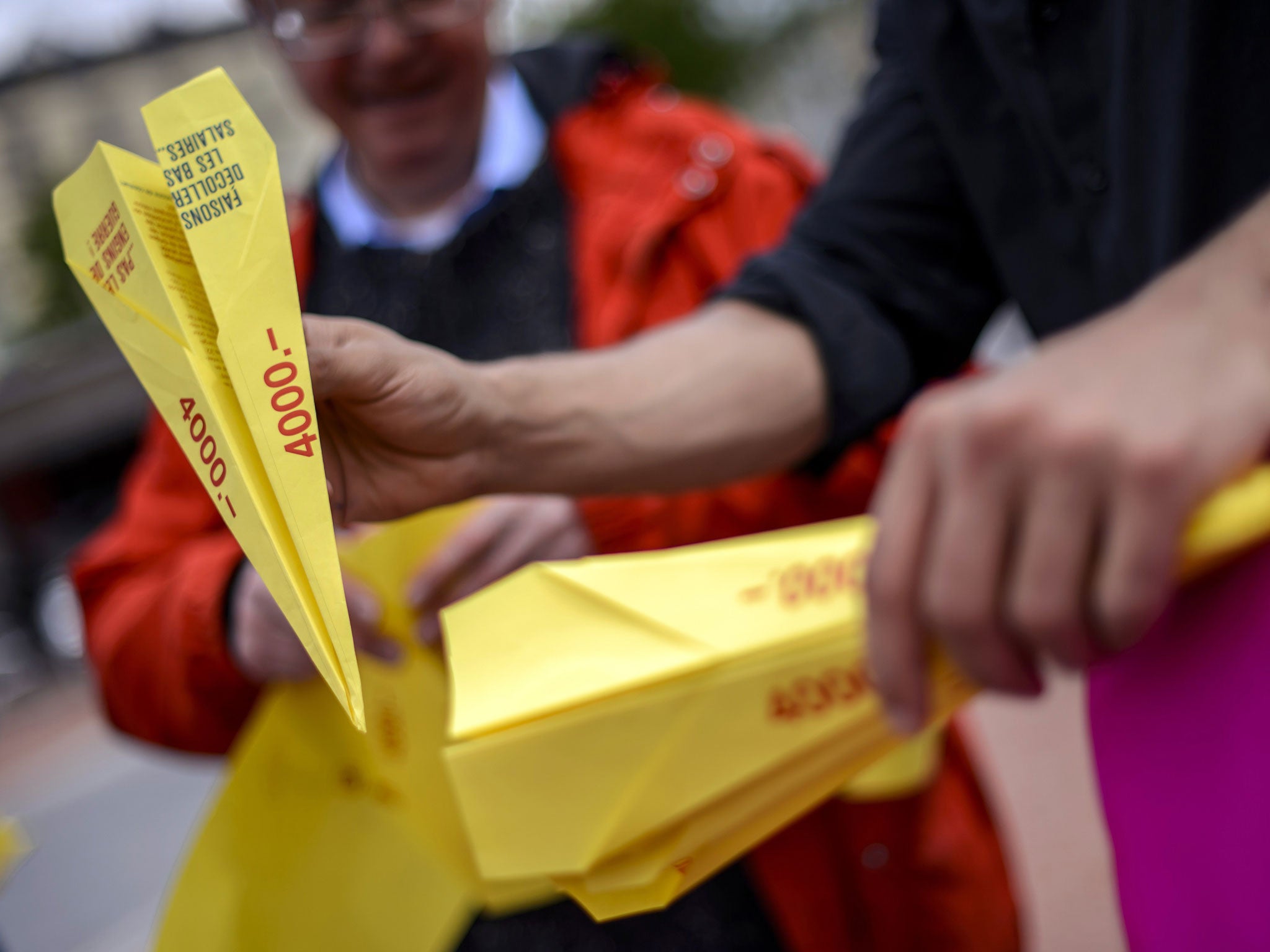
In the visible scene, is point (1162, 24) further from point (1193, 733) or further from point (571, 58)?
point (571, 58)

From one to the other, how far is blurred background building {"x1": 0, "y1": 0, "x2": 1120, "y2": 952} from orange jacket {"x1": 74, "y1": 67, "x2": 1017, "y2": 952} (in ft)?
0.70

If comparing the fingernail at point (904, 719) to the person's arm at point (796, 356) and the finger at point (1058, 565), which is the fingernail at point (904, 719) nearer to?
the finger at point (1058, 565)

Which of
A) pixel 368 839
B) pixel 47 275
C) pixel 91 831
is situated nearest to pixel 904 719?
pixel 368 839

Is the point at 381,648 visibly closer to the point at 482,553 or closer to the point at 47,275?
the point at 482,553

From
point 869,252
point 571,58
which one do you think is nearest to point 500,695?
point 869,252

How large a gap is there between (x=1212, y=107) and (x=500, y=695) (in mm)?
614

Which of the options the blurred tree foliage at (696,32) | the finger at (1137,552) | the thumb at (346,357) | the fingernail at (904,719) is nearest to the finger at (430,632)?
the thumb at (346,357)

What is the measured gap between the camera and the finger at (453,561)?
916 mm

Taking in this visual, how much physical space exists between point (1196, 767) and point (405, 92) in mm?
1286

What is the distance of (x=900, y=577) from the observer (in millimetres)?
513

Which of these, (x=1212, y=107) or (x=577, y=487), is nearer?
(x=1212, y=107)

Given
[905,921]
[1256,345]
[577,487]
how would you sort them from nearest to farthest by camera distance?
1. [1256,345]
2. [577,487]
3. [905,921]

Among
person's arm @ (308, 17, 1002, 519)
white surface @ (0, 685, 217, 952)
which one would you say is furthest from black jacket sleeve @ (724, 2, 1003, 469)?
white surface @ (0, 685, 217, 952)

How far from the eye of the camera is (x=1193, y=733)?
1.74 ft
